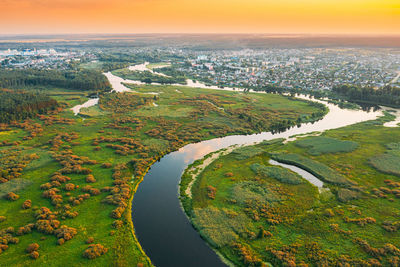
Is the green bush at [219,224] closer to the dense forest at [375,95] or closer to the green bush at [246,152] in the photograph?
the green bush at [246,152]

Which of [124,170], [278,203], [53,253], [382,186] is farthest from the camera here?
[124,170]

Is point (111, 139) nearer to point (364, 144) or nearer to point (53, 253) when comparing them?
point (53, 253)

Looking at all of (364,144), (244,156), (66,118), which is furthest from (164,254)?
(66,118)

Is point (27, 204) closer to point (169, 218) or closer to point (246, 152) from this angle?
point (169, 218)

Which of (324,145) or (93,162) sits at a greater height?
(324,145)

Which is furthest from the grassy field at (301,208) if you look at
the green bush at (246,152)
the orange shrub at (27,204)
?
the orange shrub at (27,204)

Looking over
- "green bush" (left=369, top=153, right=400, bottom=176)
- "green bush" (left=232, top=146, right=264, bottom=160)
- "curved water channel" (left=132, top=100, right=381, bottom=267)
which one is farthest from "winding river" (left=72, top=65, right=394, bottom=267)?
"green bush" (left=369, top=153, right=400, bottom=176)

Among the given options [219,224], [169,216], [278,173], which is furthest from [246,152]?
[169,216]

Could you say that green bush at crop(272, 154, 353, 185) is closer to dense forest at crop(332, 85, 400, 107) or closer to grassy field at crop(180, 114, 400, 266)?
grassy field at crop(180, 114, 400, 266)
